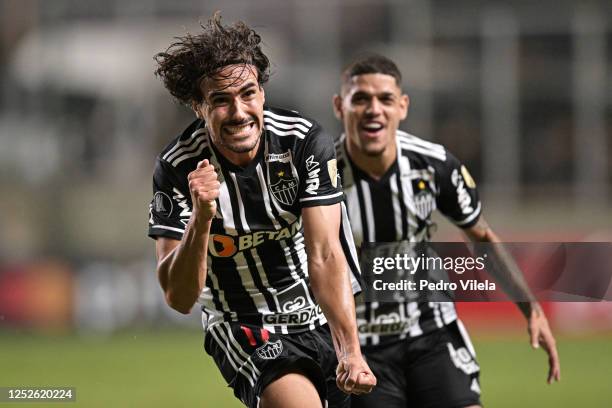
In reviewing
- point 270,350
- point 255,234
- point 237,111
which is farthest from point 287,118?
point 270,350

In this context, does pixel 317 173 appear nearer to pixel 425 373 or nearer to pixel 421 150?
pixel 421 150

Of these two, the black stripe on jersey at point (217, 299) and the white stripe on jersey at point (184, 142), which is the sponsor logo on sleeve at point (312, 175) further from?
the black stripe on jersey at point (217, 299)

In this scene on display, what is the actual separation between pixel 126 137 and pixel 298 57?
268 centimetres

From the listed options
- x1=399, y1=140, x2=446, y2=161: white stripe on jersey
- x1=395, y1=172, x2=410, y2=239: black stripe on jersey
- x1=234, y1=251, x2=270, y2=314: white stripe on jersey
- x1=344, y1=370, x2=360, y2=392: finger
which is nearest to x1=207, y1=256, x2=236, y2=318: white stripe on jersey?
x1=234, y1=251, x2=270, y2=314: white stripe on jersey

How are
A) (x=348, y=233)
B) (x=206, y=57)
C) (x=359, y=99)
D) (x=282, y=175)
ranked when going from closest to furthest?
(x=206, y=57) → (x=282, y=175) → (x=348, y=233) → (x=359, y=99)

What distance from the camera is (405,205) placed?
5574 millimetres

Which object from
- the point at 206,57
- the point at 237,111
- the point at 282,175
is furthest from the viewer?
the point at 282,175

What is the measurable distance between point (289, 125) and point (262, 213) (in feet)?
1.26

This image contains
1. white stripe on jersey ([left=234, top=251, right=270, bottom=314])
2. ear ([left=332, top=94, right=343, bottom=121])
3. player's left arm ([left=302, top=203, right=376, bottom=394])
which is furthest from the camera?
ear ([left=332, top=94, right=343, bottom=121])

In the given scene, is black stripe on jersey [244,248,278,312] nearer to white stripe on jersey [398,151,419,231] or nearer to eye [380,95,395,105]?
white stripe on jersey [398,151,419,231]

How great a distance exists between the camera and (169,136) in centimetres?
1573

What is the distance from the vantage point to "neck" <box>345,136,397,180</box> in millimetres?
5598

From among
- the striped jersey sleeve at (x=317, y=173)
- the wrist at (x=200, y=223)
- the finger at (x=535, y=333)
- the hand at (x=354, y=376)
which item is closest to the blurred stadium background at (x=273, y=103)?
the finger at (x=535, y=333)

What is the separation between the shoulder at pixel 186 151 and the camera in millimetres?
4555
